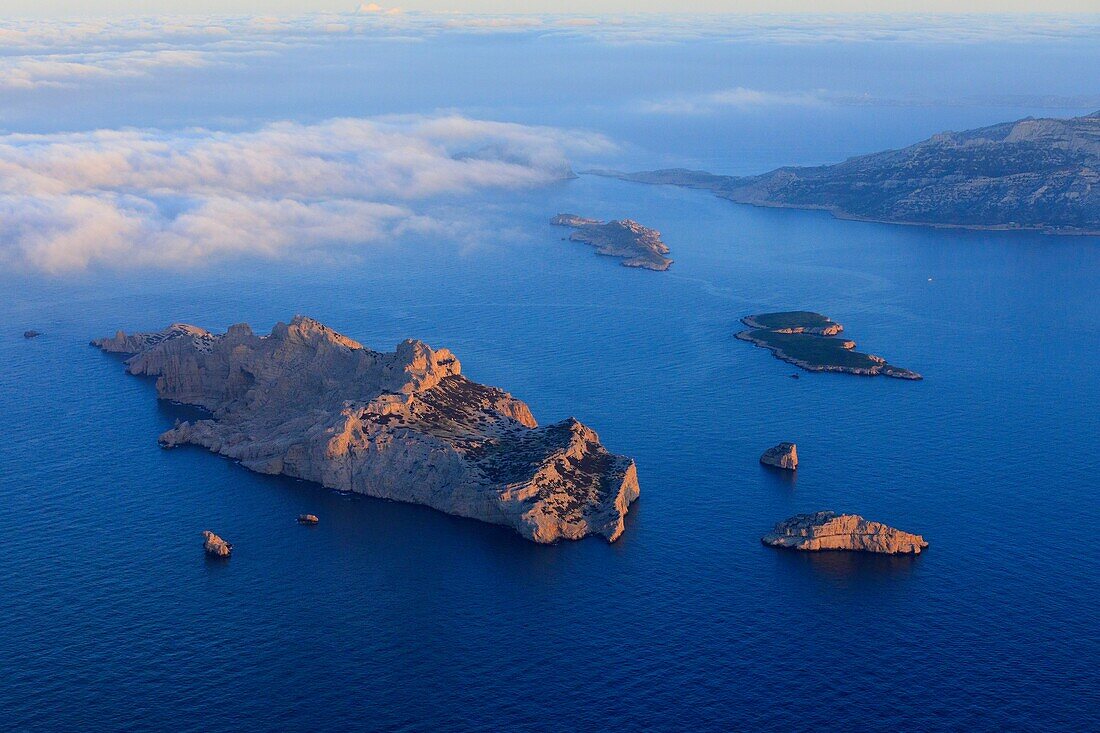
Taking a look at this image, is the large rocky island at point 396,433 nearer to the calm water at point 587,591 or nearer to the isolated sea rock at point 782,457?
the calm water at point 587,591

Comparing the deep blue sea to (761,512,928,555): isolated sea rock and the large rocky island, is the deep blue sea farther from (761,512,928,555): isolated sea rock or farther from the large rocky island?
the large rocky island

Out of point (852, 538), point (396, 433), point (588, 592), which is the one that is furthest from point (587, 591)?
point (396, 433)

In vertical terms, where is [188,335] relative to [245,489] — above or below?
above

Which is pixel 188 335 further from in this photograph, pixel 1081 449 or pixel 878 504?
pixel 1081 449

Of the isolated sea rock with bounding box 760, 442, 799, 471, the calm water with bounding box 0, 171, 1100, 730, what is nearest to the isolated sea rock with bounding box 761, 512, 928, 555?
the calm water with bounding box 0, 171, 1100, 730

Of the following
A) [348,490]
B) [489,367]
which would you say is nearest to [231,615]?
[348,490]

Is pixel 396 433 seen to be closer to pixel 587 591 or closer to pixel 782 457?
pixel 587 591

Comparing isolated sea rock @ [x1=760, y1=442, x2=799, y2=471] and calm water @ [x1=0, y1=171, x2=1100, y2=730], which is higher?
isolated sea rock @ [x1=760, y1=442, x2=799, y2=471]
